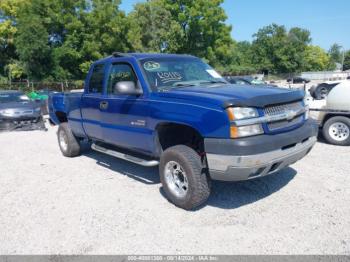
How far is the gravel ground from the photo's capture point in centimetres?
342

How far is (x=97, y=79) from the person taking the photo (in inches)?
226

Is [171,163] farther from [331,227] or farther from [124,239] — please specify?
[331,227]

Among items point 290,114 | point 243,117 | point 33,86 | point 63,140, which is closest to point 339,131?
point 290,114

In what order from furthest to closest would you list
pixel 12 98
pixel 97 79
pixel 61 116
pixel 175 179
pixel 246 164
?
1. pixel 12 98
2. pixel 61 116
3. pixel 97 79
4. pixel 175 179
5. pixel 246 164

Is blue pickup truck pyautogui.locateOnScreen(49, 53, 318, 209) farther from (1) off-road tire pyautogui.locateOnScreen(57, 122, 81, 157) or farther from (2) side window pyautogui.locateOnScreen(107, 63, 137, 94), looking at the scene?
(1) off-road tire pyautogui.locateOnScreen(57, 122, 81, 157)

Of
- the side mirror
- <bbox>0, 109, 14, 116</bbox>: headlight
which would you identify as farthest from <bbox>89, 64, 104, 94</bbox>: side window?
<bbox>0, 109, 14, 116</bbox>: headlight

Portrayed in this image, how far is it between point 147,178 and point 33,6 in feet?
110

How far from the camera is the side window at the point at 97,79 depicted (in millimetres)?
5617

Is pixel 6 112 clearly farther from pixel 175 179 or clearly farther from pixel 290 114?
pixel 290 114

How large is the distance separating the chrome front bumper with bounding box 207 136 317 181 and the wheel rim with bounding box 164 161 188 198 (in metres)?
0.56

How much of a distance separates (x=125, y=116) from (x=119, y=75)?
31.0 inches

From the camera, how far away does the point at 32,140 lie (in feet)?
31.7

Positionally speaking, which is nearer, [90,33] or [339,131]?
[339,131]

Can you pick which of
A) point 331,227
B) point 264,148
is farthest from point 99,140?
point 331,227
